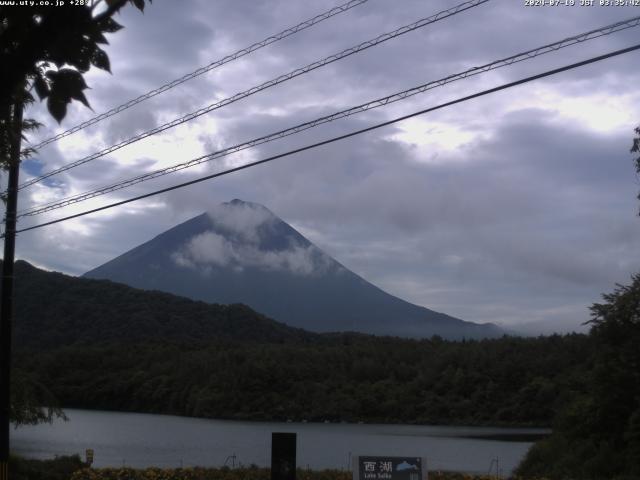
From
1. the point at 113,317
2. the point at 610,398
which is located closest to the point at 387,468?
the point at 610,398

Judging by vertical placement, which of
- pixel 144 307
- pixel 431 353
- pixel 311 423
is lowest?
pixel 311 423

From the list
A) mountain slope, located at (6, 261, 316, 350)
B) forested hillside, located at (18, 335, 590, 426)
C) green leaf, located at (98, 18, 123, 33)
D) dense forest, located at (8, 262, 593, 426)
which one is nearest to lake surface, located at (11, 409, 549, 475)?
dense forest, located at (8, 262, 593, 426)

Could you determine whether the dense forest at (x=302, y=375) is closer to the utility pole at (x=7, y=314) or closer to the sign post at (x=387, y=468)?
the utility pole at (x=7, y=314)

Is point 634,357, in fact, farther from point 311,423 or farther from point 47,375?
point 47,375

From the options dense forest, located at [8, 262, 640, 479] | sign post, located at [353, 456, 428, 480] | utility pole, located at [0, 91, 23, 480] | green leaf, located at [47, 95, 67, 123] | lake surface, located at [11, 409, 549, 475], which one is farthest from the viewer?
dense forest, located at [8, 262, 640, 479]

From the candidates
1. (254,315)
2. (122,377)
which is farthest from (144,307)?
(122,377)

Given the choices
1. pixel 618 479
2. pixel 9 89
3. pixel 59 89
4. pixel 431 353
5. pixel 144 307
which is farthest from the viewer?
pixel 144 307

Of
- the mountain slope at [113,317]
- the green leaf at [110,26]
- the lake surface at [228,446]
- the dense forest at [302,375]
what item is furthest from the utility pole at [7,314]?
the mountain slope at [113,317]

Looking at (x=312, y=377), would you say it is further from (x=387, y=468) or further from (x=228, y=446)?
(x=387, y=468)

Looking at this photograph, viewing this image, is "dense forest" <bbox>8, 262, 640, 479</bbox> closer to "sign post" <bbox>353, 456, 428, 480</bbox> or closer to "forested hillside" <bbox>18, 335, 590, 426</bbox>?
"forested hillside" <bbox>18, 335, 590, 426</bbox>
